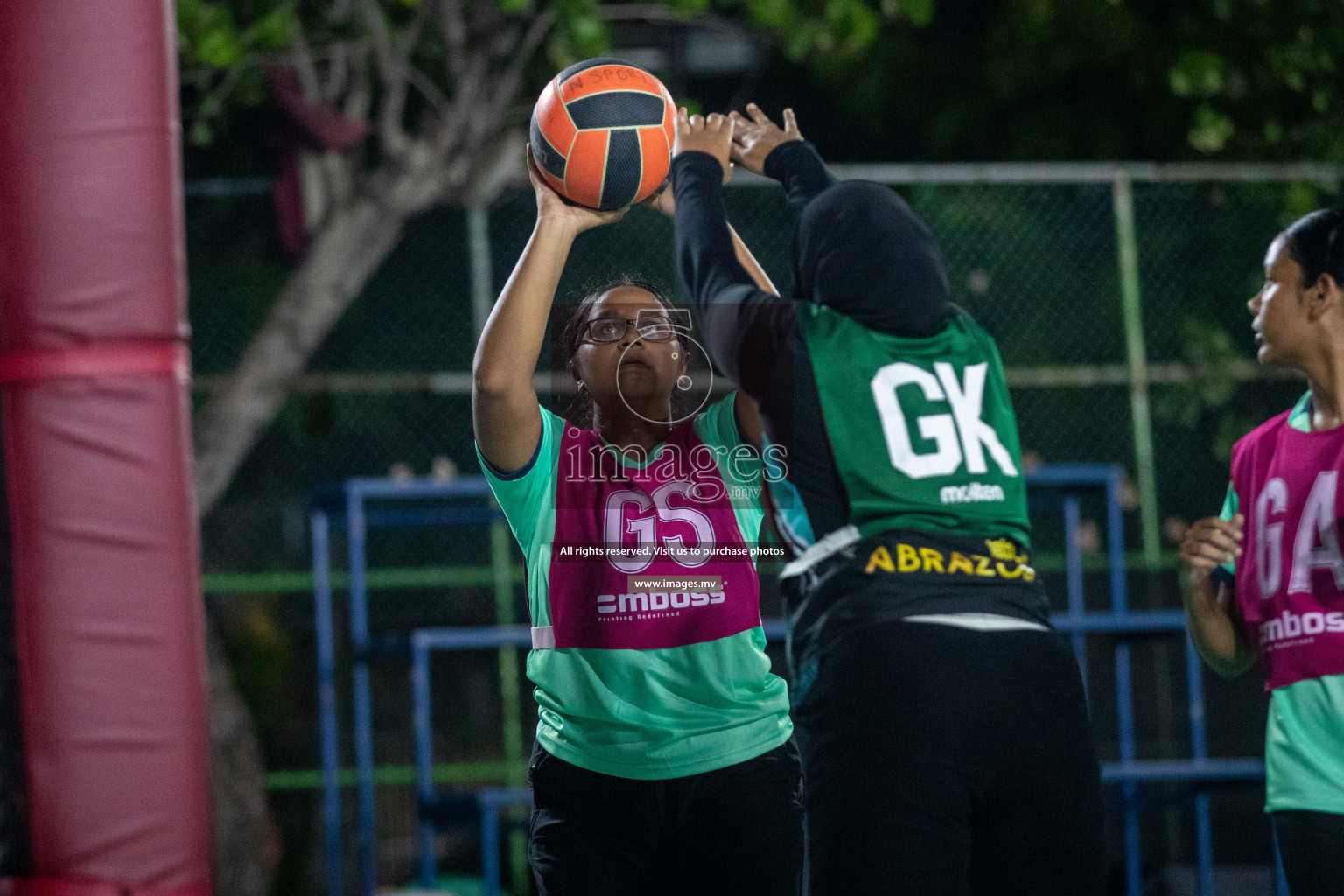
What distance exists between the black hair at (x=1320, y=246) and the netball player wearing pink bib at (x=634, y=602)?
141 centimetres

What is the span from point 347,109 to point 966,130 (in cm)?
467

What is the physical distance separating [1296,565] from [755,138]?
1633 millimetres

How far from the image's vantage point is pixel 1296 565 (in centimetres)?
312

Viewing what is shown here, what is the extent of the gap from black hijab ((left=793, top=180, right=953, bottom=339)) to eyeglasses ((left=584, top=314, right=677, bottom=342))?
0.32m

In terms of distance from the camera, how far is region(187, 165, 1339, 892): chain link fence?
7.57 meters

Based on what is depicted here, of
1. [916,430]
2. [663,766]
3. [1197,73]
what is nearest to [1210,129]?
[1197,73]

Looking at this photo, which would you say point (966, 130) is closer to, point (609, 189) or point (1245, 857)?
point (1245, 857)

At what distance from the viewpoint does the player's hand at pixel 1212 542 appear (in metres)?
3.15

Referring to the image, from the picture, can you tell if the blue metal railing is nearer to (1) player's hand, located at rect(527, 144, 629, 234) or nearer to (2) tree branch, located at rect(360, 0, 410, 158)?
(2) tree branch, located at rect(360, 0, 410, 158)

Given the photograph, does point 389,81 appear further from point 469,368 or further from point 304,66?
point 469,368

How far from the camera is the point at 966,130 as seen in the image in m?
9.53

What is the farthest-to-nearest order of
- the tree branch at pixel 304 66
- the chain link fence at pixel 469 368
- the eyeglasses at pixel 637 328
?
1. the chain link fence at pixel 469 368
2. the tree branch at pixel 304 66
3. the eyeglasses at pixel 637 328

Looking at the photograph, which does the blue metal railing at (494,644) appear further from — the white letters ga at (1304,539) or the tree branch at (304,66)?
the tree branch at (304,66)

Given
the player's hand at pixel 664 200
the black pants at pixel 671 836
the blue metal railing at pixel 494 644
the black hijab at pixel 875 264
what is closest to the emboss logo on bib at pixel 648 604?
the black pants at pixel 671 836
